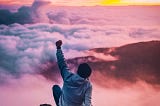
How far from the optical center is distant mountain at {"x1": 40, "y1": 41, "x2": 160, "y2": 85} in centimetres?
432

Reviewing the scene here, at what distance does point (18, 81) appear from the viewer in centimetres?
425

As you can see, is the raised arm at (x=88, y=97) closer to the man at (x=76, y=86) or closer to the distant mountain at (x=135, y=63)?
the man at (x=76, y=86)

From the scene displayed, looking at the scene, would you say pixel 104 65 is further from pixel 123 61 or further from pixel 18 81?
pixel 18 81

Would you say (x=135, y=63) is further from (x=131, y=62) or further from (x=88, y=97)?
(x=88, y=97)

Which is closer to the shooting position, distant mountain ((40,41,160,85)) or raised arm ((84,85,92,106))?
raised arm ((84,85,92,106))

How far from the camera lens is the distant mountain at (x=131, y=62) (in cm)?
432

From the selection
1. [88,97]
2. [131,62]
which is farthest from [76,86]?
[131,62]

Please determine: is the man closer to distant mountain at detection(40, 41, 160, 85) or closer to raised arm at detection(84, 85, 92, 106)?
raised arm at detection(84, 85, 92, 106)

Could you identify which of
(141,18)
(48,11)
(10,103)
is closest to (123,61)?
(141,18)

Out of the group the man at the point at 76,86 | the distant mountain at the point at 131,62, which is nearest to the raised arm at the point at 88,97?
the man at the point at 76,86

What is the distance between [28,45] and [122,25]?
952mm

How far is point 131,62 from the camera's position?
4410 mm

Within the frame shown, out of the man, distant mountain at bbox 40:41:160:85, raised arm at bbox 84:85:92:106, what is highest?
distant mountain at bbox 40:41:160:85

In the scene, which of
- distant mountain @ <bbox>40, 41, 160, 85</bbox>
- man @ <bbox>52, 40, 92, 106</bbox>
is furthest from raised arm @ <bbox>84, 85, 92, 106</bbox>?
distant mountain @ <bbox>40, 41, 160, 85</bbox>
